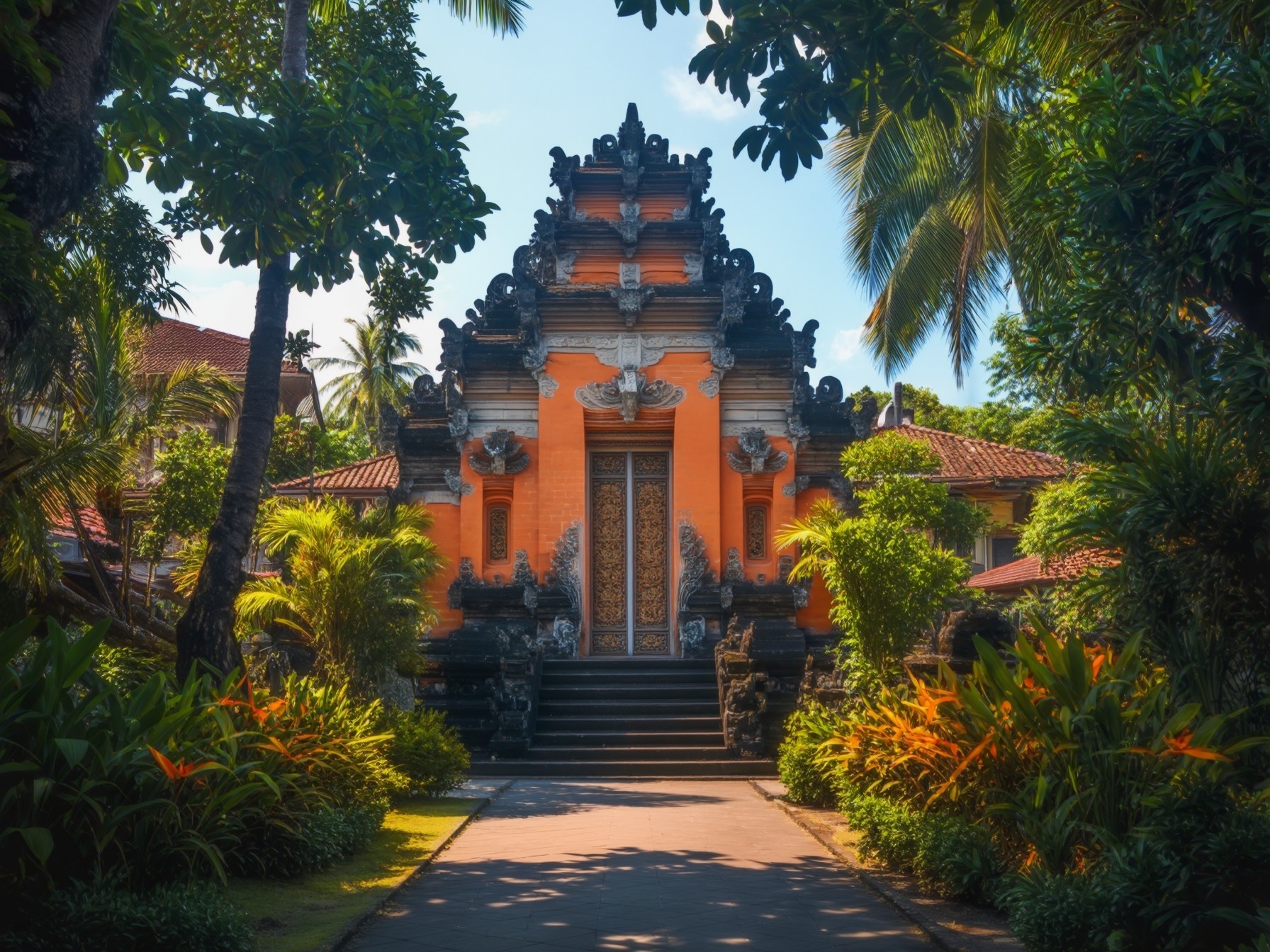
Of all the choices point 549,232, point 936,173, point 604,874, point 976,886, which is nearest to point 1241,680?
point 976,886

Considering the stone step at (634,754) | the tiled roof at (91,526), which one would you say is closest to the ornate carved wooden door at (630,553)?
the stone step at (634,754)

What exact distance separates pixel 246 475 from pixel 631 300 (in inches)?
341

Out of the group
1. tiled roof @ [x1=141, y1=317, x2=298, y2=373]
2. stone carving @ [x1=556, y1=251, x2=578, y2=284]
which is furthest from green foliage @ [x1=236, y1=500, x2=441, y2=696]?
tiled roof @ [x1=141, y1=317, x2=298, y2=373]

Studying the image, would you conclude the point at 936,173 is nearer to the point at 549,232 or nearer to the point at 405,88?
the point at 549,232

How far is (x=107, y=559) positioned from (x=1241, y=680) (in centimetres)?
1484

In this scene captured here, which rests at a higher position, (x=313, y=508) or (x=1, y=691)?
(x=313, y=508)

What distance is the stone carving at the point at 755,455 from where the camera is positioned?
18.2 m

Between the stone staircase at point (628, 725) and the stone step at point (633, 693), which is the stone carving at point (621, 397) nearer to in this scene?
the stone staircase at point (628, 725)

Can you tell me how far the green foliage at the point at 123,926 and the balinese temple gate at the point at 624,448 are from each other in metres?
12.4

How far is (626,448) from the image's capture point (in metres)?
18.8

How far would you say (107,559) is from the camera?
1702 cm

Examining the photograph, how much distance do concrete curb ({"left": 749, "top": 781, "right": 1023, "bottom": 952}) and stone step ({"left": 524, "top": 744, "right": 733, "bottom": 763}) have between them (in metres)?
4.99

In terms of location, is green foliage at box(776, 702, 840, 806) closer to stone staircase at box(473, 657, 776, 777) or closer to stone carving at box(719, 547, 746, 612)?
stone staircase at box(473, 657, 776, 777)

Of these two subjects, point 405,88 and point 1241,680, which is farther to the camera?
point 405,88
